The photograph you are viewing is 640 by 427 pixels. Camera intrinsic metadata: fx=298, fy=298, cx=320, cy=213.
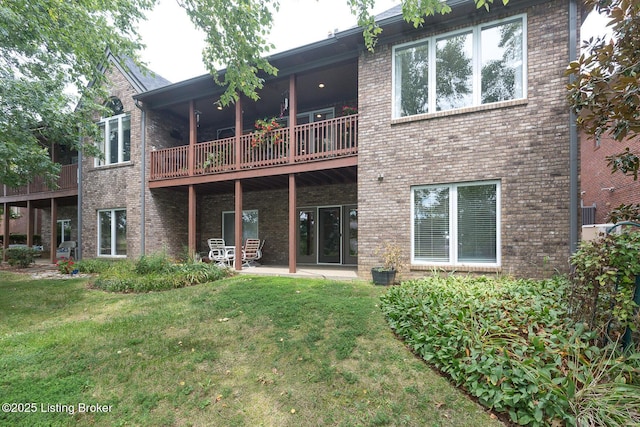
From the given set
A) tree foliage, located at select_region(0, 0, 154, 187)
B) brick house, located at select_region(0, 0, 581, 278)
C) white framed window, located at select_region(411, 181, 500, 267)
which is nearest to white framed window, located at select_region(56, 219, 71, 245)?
tree foliage, located at select_region(0, 0, 154, 187)

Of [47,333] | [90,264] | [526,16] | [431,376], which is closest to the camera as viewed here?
[431,376]

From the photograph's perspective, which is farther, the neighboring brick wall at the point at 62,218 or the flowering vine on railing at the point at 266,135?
the neighboring brick wall at the point at 62,218

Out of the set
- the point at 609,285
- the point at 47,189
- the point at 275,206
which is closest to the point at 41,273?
the point at 47,189

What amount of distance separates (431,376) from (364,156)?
5449 millimetres

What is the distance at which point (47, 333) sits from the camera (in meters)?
4.59

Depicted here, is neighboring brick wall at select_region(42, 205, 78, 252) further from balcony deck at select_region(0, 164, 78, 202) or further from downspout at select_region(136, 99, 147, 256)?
downspout at select_region(136, 99, 147, 256)

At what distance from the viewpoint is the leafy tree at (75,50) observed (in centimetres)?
519

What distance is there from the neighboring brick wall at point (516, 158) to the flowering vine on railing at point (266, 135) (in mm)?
3356

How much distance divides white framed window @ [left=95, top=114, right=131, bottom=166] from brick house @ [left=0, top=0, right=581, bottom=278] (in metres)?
1.04

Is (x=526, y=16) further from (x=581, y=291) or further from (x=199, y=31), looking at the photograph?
(x=199, y=31)

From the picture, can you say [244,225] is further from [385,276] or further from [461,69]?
[461,69]

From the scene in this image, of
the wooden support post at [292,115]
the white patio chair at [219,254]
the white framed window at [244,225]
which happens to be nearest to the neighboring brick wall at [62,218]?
the white framed window at [244,225]

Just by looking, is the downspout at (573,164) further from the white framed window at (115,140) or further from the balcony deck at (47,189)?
the balcony deck at (47,189)

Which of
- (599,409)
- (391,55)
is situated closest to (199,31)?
(391,55)
